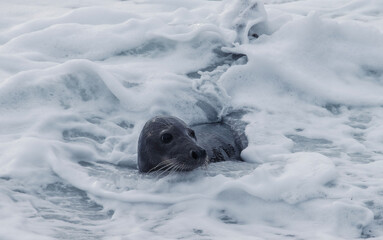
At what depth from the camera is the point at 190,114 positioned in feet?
25.4

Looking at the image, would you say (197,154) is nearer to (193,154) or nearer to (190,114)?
(193,154)

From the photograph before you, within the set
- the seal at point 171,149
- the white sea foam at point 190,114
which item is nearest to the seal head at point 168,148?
the seal at point 171,149

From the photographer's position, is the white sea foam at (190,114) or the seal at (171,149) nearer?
the white sea foam at (190,114)

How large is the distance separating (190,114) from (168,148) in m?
1.60

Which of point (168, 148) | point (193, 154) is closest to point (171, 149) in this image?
point (168, 148)

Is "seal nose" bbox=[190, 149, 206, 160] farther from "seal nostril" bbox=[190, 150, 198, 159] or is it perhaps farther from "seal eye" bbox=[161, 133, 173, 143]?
"seal eye" bbox=[161, 133, 173, 143]

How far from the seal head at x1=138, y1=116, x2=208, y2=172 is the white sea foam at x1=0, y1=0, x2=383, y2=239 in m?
0.13

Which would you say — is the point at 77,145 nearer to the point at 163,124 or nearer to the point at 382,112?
the point at 163,124

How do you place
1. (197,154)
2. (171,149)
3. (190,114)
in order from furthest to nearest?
(190,114) < (171,149) < (197,154)

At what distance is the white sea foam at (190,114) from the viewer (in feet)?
16.7

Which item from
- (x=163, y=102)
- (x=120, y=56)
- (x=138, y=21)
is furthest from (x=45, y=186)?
(x=138, y=21)

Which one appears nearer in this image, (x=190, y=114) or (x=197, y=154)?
(x=197, y=154)

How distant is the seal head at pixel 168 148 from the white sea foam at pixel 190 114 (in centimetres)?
13

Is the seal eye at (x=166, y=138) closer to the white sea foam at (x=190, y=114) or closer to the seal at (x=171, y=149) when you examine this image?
the seal at (x=171, y=149)
